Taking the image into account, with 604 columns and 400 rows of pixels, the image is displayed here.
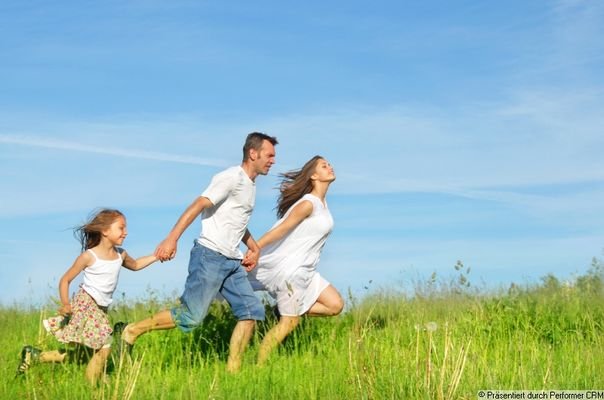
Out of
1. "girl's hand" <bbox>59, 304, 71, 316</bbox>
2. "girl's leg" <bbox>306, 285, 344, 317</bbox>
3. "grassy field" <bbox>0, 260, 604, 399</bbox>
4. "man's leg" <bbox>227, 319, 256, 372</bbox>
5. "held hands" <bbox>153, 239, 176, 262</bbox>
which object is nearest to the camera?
"grassy field" <bbox>0, 260, 604, 399</bbox>

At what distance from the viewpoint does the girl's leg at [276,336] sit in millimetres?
8781

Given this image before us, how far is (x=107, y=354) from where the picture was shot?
8.52 metres

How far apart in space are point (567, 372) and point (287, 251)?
3087 mm

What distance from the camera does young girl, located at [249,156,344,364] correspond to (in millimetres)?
8984

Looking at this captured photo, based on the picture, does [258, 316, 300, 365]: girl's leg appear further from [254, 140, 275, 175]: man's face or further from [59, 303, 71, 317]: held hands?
[59, 303, 71, 317]: held hands

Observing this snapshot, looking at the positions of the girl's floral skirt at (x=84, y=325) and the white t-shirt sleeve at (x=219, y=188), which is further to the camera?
the girl's floral skirt at (x=84, y=325)

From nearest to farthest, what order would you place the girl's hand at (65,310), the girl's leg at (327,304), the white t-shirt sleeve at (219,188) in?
1. the white t-shirt sleeve at (219,188)
2. the girl's hand at (65,310)
3. the girl's leg at (327,304)

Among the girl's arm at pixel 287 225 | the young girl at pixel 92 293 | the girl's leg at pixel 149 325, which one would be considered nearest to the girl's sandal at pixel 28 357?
the young girl at pixel 92 293

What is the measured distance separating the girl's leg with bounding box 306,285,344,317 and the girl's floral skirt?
2.15 meters

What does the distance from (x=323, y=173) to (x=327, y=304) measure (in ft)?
4.67

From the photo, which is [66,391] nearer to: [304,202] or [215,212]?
[215,212]

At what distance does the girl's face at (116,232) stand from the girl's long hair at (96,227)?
0.04m

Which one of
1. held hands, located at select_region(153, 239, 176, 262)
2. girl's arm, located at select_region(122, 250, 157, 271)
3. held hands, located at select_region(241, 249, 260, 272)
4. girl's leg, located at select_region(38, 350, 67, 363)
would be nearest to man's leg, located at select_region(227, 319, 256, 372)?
held hands, located at select_region(241, 249, 260, 272)

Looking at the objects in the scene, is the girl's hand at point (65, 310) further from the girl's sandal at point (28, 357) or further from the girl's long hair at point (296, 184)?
the girl's long hair at point (296, 184)
